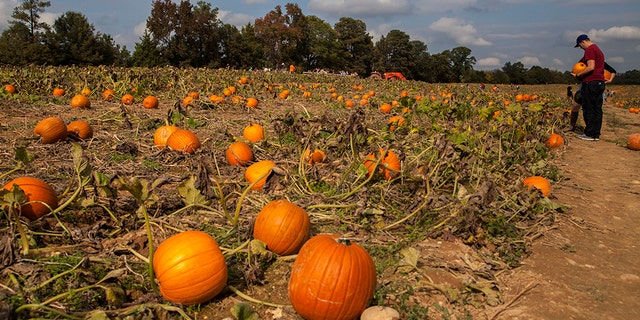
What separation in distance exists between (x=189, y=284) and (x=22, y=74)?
36.6ft

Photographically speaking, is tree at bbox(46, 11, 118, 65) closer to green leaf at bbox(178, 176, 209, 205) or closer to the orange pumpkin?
the orange pumpkin

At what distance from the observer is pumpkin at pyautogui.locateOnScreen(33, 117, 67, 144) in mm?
5484

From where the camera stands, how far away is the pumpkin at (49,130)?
18.0ft

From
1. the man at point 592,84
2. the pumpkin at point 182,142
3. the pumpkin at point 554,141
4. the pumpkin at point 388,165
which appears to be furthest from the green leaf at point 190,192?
the man at point 592,84

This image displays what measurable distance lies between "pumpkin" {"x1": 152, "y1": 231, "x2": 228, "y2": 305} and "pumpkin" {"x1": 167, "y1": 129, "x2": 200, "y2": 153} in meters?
3.10

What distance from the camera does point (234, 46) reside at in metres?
63.2

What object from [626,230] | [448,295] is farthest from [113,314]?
[626,230]

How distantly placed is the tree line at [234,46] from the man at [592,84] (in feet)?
94.6

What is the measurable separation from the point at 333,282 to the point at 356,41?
91995mm

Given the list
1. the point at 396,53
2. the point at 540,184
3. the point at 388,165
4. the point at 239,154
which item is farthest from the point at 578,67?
the point at 396,53

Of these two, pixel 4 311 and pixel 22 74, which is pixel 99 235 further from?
pixel 22 74

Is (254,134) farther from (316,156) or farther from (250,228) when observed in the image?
(250,228)

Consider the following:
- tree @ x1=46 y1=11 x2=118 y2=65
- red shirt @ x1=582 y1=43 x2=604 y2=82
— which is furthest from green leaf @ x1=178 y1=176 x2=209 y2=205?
tree @ x1=46 y1=11 x2=118 y2=65

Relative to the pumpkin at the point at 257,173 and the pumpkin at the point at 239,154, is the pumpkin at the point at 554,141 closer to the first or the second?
the pumpkin at the point at 239,154
